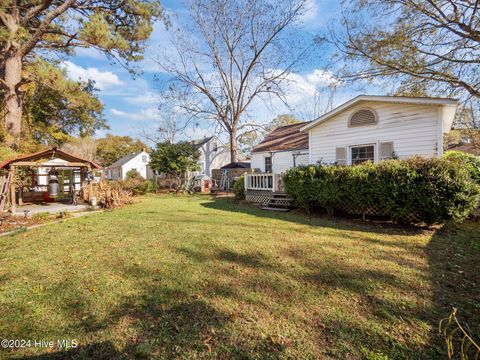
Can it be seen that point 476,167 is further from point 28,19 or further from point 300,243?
point 28,19

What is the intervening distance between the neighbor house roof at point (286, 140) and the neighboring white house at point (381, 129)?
3.71 meters

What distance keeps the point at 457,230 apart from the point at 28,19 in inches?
724

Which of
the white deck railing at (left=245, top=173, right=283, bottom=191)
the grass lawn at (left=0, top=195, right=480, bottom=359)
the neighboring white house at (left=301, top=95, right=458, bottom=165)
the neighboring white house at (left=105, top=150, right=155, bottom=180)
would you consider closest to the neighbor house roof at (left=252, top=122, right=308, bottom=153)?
the neighboring white house at (left=301, top=95, right=458, bottom=165)

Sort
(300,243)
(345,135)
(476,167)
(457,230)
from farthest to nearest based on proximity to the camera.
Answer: (345,135) < (476,167) < (457,230) < (300,243)

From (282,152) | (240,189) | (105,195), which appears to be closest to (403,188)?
(240,189)

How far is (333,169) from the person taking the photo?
25.6ft

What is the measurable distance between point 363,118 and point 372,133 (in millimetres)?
756

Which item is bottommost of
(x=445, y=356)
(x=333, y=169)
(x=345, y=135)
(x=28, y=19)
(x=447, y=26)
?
(x=445, y=356)

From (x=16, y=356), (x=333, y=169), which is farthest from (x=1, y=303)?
(x=333, y=169)

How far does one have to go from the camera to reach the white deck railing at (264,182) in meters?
10.9

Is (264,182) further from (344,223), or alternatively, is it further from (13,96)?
(13,96)

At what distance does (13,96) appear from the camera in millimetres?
10531

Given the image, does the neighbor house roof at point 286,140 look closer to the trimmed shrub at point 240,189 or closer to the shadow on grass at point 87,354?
the trimmed shrub at point 240,189

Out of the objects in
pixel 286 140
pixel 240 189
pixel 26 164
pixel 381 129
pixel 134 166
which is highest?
pixel 286 140
